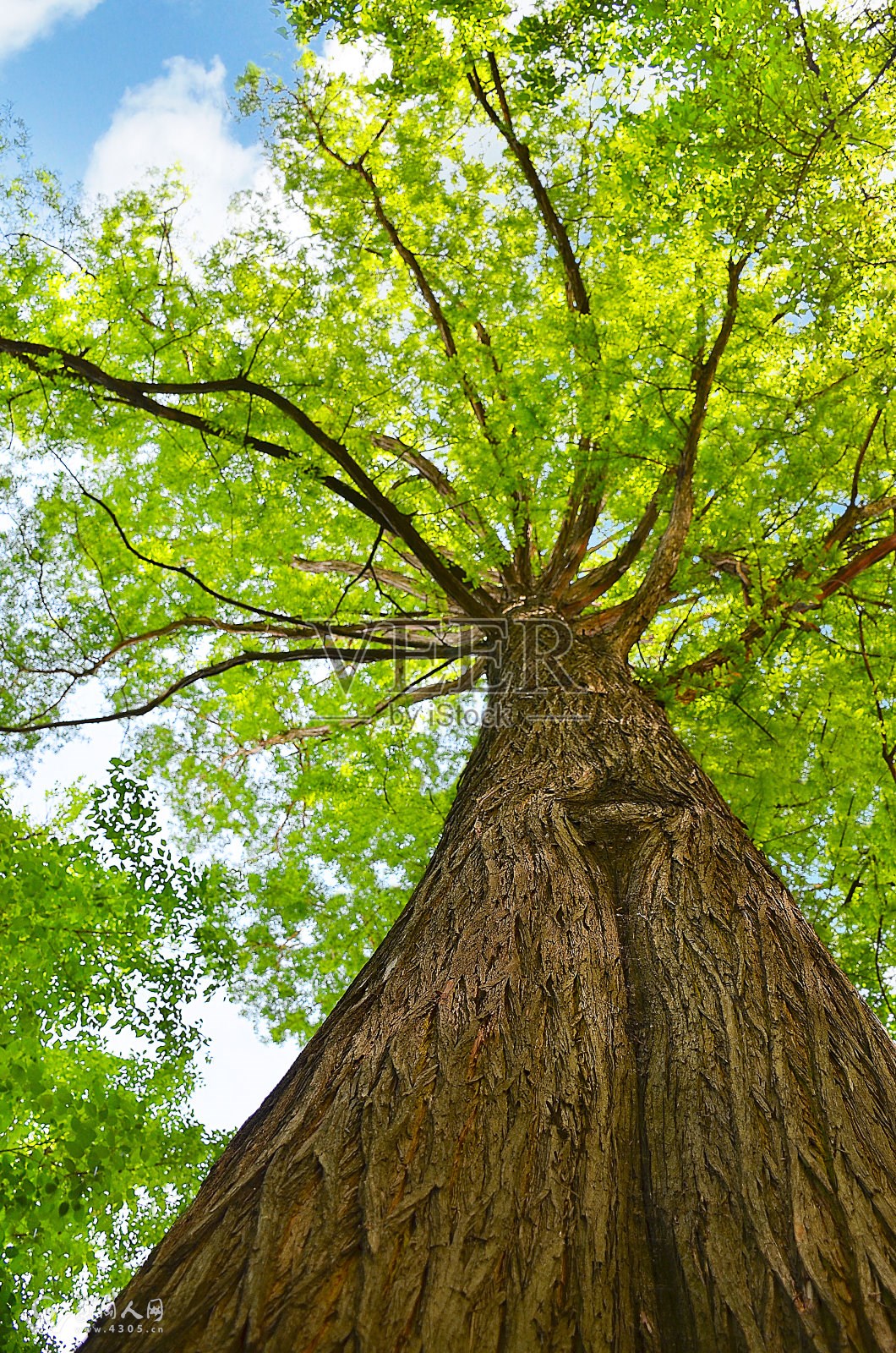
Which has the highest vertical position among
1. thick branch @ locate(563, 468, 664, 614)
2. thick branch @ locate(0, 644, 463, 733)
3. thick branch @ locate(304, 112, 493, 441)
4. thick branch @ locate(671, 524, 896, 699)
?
thick branch @ locate(304, 112, 493, 441)

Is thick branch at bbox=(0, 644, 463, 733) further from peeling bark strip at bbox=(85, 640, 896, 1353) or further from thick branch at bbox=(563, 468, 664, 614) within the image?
peeling bark strip at bbox=(85, 640, 896, 1353)

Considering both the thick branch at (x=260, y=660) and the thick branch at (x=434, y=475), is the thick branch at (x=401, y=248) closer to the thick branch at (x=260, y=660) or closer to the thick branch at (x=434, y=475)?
the thick branch at (x=434, y=475)

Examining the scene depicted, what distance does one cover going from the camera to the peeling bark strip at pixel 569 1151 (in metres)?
1.25

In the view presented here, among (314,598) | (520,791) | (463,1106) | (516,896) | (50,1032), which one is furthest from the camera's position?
(314,598)

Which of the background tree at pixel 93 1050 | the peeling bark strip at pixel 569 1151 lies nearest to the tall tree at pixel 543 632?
the peeling bark strip at pixel 569 1151

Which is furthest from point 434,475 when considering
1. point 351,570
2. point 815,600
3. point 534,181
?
point 815,600

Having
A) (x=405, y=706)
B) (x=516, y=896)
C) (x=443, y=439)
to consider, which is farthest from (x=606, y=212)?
(x=516, y=896)

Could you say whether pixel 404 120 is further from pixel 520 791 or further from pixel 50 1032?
pixel 50 1032

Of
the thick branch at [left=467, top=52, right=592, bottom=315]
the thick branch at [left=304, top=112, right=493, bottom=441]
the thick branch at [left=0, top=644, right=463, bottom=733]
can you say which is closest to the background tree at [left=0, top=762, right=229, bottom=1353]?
the thick branch at [left=0, top=644, right=463, bottom=733]

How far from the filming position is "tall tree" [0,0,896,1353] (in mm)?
1413

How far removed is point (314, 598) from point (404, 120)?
4.23m

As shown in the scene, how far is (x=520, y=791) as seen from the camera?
3.29 m

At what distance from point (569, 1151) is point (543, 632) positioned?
13.9 feet

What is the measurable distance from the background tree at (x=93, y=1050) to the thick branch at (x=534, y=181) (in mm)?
5036
